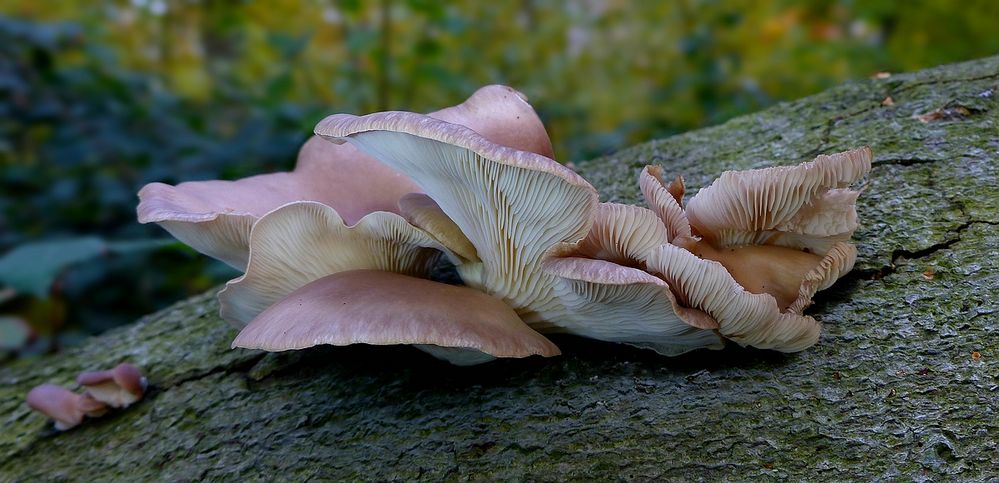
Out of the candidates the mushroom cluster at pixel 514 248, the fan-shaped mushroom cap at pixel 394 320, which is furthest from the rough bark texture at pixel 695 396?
the fan-shaped mushroom cap at pixel 394 320

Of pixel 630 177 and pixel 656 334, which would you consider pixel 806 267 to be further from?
pixel 630 177

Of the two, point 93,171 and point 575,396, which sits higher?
point 93,171

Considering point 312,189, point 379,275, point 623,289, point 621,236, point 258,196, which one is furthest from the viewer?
point 312,189

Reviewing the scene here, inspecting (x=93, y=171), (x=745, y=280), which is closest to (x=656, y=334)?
(x=745, y=280)

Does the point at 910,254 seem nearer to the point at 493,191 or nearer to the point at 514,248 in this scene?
the point at 514,248

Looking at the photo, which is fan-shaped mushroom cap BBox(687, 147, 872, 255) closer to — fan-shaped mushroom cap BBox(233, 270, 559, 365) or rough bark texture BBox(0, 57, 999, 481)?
rough bark texture BBox(0, 57, 999, 481)

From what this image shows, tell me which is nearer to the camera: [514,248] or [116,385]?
[514,248]

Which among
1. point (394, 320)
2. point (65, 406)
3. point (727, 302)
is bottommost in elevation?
point (65, 406)

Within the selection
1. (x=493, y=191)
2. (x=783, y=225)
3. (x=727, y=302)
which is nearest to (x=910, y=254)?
(x=783, y=225)
